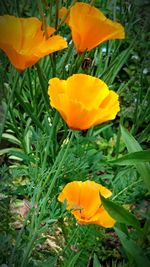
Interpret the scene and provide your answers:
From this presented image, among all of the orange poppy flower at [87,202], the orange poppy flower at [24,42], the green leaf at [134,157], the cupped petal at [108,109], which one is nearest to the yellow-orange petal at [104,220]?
the orange poppy flower at [87,202]

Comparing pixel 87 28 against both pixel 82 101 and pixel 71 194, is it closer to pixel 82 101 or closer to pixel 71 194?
pixel 82 101

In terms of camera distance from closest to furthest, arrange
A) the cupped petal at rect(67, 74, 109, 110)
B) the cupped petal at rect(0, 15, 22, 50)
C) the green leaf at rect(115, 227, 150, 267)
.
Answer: the cupped petal at rect(0, 15, 22, 50) < the cupped petal at rect(67, 74, 109, 110) < the green leaf at rect(115, 227, 150, 267)

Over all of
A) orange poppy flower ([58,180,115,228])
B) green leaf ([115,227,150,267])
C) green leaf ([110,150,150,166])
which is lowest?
green leaf ([115,227,150,267])

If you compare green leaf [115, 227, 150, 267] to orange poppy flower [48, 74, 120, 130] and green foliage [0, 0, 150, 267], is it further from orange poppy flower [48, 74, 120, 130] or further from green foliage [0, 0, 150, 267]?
orange poppy flower [48, 74, 120, 130]

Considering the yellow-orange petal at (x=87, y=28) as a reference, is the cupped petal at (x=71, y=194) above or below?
below

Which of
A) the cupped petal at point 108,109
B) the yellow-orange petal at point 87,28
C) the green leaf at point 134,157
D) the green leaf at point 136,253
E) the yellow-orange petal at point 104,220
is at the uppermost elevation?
the yellow-orange petal at point 87,28

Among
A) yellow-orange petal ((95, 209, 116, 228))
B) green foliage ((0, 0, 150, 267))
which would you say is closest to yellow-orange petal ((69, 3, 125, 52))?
green foliage ((0, 0, 150, 267))

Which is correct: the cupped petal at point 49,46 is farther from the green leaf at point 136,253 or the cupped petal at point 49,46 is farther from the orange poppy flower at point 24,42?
the green leaf at point 136,253
